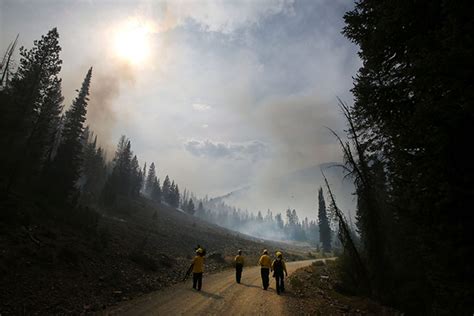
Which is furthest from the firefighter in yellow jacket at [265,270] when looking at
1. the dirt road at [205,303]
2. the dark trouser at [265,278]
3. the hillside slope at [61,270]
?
the hillside slope at [61,270]

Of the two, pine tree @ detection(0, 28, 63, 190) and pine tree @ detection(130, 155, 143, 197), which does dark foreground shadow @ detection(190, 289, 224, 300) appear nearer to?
pine tree @ detection(0, 28, 63, 190)

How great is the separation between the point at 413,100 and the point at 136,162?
345ft

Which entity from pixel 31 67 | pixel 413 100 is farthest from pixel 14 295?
Answer: pixel 31 67

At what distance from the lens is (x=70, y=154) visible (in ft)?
110

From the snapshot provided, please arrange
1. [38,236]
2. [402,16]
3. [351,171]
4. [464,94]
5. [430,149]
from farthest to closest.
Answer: [351,171] → [38,236] → [402,16] → [430,149] → [464,94]

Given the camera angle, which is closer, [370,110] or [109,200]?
[370,110]

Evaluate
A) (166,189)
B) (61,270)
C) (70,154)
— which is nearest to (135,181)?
(166,189)

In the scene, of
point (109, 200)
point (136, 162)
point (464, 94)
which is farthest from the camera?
point (136, 162)

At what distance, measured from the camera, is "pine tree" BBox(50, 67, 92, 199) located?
1136 inches

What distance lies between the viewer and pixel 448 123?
5273 millimetres

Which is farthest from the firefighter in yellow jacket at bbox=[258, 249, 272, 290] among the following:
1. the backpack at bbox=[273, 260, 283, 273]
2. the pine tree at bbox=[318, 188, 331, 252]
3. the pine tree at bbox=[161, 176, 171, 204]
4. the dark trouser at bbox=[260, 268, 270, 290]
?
the pine tree at bbox=[161, 176, 171, 204]

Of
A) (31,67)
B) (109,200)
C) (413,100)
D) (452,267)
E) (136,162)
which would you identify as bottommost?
(452,267)

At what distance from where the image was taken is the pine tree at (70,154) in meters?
28.9

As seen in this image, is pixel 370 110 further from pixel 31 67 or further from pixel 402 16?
pixel 31 67
